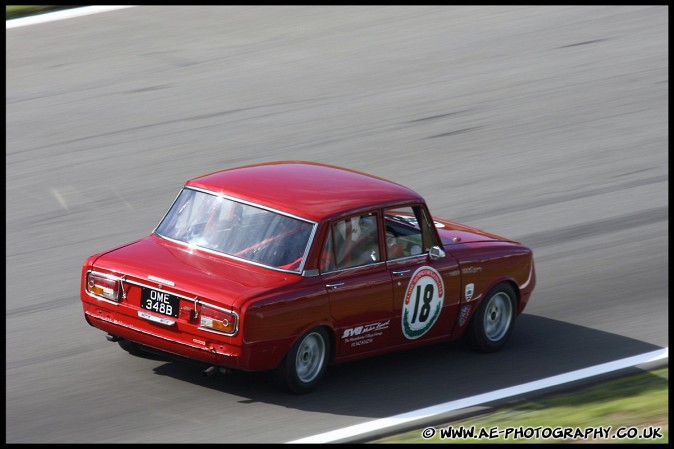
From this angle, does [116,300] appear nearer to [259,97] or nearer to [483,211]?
[483,211]

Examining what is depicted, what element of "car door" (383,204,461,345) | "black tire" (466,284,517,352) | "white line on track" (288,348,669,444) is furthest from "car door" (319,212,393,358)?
"black tire" (466,284,517,352)

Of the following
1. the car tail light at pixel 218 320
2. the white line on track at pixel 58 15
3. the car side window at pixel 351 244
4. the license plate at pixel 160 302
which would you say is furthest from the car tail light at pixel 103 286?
the white line on track at pixel 58 15

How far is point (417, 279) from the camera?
365 inches

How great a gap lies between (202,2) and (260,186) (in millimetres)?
12338

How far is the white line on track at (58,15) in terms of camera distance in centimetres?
1947

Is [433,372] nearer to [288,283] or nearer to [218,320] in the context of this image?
[288,283]

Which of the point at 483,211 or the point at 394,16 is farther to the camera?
the point at 394,16

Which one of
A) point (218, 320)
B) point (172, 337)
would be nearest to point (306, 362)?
point (218, 320)

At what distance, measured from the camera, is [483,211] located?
1348 cm

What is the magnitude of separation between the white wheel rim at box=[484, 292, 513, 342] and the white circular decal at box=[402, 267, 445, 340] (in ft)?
2.33

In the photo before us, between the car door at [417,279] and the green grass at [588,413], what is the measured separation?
107 centimetres

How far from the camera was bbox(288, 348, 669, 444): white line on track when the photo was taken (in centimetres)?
800

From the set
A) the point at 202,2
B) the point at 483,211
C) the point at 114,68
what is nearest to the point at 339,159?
the point at 483,211

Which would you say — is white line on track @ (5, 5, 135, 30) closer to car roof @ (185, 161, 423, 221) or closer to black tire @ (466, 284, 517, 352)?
car roof @ (185, 161, 423, 221)
